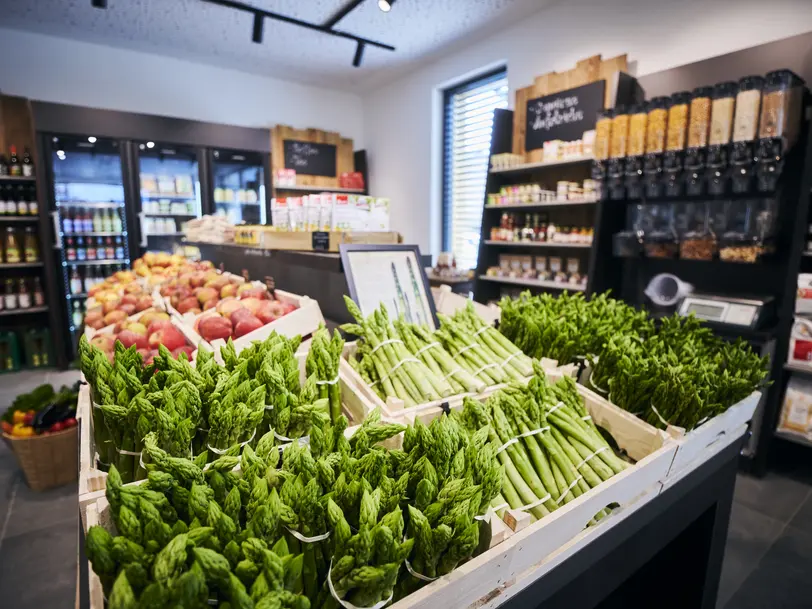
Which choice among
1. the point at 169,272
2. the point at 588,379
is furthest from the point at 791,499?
→ the point at 169,272

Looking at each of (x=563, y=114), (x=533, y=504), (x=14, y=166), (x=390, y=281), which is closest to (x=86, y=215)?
→ (x=14, y=166)

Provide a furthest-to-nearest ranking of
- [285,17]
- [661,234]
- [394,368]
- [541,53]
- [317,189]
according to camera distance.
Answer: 1. [317,189]
2. [541,53]
3. [285,17]
4. [661,234]
5. [394,368]

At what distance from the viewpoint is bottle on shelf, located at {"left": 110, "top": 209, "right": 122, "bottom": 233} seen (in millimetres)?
5363

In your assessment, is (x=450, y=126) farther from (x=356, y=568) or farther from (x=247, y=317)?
(x=356, y=568)

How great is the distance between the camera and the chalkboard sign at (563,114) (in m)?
3.77

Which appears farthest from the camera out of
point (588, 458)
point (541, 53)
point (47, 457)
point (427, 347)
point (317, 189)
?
point (317, 189)

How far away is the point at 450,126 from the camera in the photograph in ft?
19.7

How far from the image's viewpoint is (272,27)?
487 cm

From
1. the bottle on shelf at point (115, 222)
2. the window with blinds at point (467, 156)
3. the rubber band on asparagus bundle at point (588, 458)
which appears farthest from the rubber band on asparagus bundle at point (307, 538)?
the bottle on shelf at point (115, 222)

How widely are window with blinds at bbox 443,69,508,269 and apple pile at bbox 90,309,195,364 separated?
396 cm

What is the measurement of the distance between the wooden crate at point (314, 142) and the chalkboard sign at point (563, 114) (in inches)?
134

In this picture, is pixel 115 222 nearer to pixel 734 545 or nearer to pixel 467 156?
pixel 467 156

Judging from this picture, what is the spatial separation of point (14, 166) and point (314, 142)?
3474mm

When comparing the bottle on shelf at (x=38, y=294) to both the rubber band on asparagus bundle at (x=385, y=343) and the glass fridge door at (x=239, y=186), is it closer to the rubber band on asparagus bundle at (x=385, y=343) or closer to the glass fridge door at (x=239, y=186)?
the glass fridge door at (x=239, y=186)
